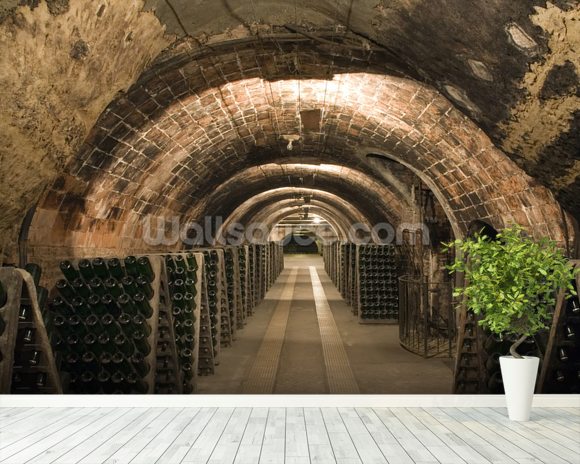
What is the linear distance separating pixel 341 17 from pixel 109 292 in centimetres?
327

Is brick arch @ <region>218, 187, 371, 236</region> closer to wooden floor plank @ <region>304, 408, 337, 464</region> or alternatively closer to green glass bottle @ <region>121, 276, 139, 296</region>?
green glass bottle @ <region>121, 276, 139, 296</region>

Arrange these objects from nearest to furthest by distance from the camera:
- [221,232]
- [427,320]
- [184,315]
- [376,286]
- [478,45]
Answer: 1. [478,45]
2. [184,315]
3. [427,320]
4. [376,286]
5. [221,232]

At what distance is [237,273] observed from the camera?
11445mm

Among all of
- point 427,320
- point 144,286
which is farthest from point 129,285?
point 427,320

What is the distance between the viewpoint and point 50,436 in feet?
10.6

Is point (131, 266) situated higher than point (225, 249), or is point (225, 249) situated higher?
point (225, 249)

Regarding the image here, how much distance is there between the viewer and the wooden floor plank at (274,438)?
9.54 feet

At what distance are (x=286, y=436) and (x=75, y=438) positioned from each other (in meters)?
1.12

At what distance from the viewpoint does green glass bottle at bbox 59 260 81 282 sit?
5574mm

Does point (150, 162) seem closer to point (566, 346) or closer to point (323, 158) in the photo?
point (323, 158)

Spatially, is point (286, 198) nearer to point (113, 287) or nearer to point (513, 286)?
point (113, 287)

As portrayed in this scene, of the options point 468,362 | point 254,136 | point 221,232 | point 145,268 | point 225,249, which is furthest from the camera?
point 221,232

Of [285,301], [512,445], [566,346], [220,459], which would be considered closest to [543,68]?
[566,346]

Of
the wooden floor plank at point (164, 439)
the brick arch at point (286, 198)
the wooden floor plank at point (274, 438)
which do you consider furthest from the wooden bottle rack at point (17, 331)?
the brick arch at point (286, 198)
